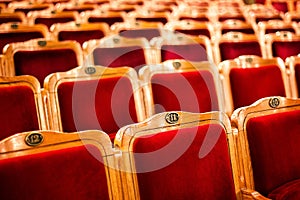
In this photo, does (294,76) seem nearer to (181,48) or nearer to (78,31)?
(181,48)

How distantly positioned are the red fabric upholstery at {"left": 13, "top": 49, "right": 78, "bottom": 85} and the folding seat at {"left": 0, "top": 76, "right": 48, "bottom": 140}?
11cm

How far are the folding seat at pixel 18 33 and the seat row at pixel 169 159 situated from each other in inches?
14.8

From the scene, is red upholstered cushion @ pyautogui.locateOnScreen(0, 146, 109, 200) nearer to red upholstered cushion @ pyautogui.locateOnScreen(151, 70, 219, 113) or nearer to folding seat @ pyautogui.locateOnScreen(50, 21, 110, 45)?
red upholstered cushion @ pyautogui.locateOnScreen(151, 70, 219, 113)

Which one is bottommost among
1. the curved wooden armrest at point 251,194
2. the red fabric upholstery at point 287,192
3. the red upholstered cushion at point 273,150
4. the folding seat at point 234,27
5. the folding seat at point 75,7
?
the red fabric upholstery at point 287,192

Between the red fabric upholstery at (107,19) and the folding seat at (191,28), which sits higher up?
the red fabric upholstery at (107,19)

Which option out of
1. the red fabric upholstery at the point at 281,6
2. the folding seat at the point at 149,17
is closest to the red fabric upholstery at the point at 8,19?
the folding seat at the point at 149,17

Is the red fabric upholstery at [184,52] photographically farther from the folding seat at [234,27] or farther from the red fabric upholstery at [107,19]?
the red fabric upholstery at [107,19]

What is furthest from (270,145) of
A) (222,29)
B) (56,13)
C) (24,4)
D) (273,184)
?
(24,4)

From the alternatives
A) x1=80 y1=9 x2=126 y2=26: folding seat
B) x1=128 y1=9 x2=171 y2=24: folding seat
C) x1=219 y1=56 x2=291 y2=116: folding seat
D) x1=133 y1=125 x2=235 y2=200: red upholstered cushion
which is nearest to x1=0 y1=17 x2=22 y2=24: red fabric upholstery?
x1=80 y1=9 x2=126 y2=26: folding seat

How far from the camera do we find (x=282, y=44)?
2.26ft

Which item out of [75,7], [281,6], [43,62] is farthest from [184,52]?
[281,6]

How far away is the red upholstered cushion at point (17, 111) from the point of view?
385mm

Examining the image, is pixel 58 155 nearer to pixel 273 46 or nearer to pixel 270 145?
pixel 270 145

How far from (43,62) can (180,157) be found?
0.93ft
